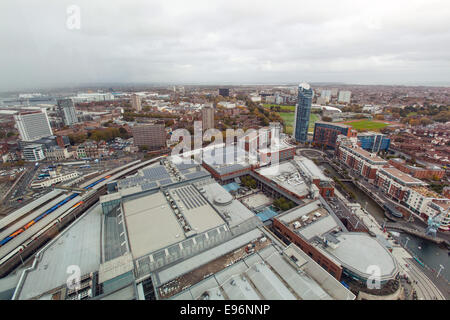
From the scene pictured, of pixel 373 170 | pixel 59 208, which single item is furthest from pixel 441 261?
pixel 59 208

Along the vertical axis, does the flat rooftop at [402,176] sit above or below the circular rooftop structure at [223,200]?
below

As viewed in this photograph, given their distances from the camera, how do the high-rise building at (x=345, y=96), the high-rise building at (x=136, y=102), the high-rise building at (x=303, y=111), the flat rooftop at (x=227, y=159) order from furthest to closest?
the high-rise building at (x=345, y=96) < the high-rise building at (x=136, y=102) < the high-rise building at (x=303, y=111) < the flat rooftop at (x=227, y=159)

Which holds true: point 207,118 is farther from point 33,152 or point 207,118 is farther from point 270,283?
point 270,283

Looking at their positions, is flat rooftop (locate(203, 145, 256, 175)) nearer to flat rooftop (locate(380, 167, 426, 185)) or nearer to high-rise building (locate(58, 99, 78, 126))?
flat rooftop (locate(380, 167, 426, 185))

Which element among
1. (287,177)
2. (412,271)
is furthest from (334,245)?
(287,177)

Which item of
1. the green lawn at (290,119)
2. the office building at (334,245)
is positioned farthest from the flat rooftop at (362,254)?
the green lawn at (290,119)

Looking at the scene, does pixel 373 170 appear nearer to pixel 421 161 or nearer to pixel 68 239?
pixel 421 161

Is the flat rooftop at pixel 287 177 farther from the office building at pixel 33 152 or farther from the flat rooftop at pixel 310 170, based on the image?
the office building at pixel 33 152
